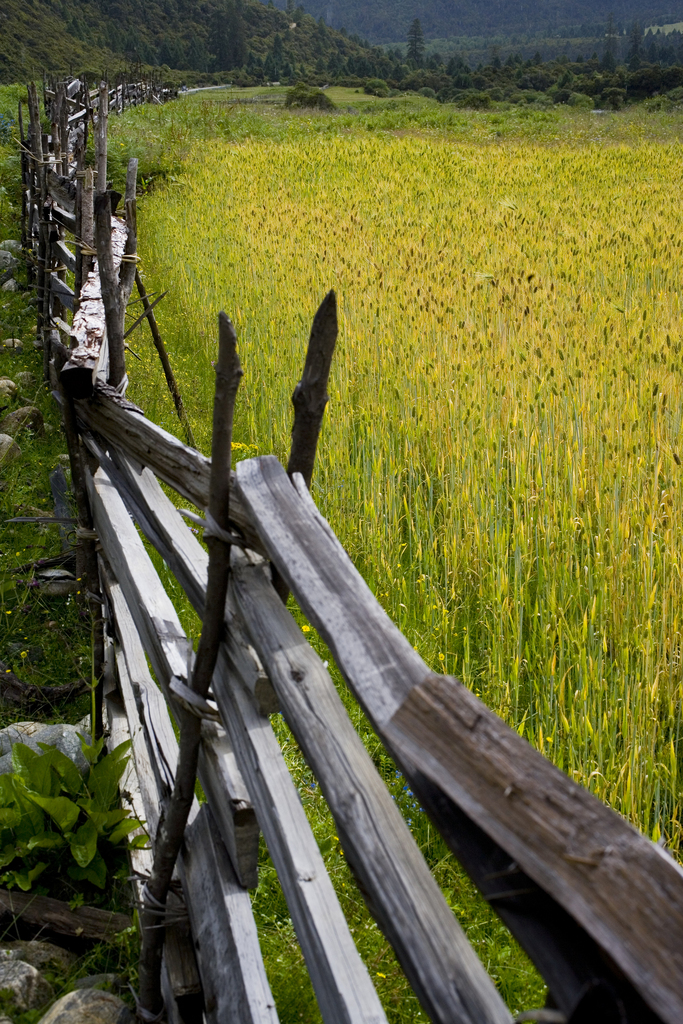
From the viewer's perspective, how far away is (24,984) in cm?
193

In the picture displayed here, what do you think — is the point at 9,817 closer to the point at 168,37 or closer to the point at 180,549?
the point at 180,549

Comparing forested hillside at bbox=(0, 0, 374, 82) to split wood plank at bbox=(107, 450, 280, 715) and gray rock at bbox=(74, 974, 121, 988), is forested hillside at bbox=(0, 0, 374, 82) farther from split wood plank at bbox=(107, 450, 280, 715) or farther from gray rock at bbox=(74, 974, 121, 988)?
gray rock at bbox=(74, 974, 121, 988)

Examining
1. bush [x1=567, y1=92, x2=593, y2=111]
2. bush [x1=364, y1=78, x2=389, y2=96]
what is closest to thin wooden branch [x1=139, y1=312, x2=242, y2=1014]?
bush [x1=567, y1=92, x2=593, y2=111]

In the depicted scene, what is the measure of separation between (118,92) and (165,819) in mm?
30272

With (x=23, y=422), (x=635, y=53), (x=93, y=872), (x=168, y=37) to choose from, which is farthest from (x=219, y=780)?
(x=168, y=37)

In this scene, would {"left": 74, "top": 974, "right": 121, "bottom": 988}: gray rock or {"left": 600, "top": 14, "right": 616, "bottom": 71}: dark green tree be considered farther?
{"left": 600, "top": 14, "right": 616, "bottom": 71}: dark green tree

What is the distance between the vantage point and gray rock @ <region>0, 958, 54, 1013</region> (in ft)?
6.26

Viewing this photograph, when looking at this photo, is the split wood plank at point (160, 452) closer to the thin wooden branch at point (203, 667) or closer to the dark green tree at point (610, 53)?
the thin wooden branch at point (203, 667)

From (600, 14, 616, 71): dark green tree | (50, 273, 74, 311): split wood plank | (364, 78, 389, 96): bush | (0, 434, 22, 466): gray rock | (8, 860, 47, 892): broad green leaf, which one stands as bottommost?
(8, 860, 47, 892): broad green leaf

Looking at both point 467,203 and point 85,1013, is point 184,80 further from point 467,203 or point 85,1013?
point 85,1013

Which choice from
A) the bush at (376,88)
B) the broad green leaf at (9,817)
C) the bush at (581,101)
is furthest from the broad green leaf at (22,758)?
the bush at (376,88)

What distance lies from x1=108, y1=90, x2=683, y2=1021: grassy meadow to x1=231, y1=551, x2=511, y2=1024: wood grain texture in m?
0.95

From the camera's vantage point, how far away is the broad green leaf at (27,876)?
7.23 ft

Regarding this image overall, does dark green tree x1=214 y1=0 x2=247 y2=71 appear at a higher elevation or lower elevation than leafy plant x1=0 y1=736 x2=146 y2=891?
higher
